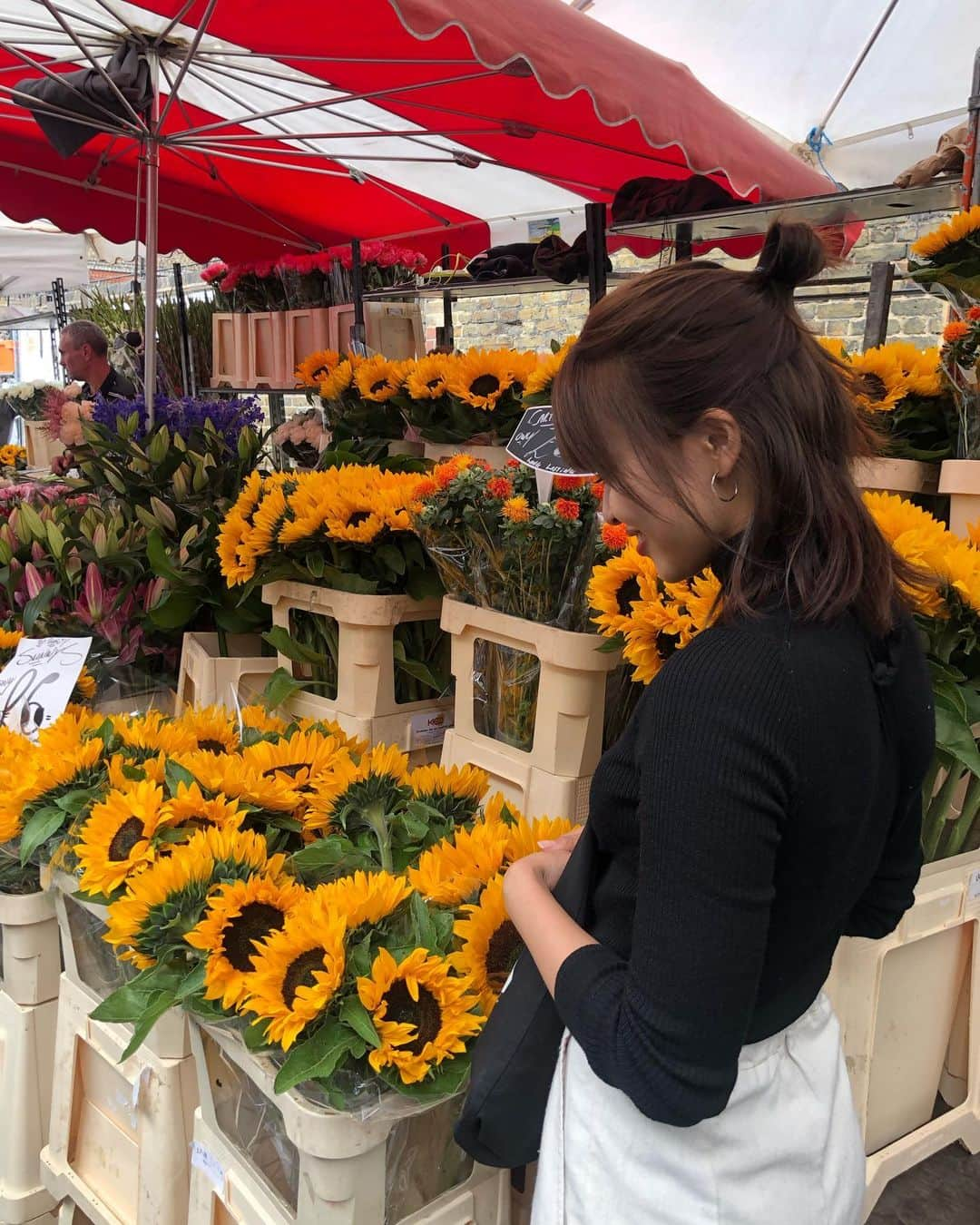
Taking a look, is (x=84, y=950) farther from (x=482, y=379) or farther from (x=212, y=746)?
(x=482, y=379)

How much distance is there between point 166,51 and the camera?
2.68 meters

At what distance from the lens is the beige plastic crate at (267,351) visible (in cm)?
343

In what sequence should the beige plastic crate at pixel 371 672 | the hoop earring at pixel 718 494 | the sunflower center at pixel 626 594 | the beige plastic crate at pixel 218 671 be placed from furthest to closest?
the beige plastic crate at pixel 218 671, the beige plastic crate at pixel 371 672, the sunflower center at pixel 626 594, the hoop earring at pixel 718 494

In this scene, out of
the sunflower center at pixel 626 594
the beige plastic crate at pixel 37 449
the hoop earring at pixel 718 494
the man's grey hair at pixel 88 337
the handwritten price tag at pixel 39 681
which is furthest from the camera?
the beige plastic crate at pixel 37 449

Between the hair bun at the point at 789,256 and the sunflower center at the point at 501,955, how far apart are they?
0.67m

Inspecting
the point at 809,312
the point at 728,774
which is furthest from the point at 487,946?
the point at 809,312

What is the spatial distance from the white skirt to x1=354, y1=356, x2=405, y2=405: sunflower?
5.52ft

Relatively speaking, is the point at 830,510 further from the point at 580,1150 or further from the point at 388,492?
the point at 388,492

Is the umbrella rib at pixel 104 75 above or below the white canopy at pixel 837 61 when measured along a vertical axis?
below

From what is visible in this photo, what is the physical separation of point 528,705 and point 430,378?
0.89m

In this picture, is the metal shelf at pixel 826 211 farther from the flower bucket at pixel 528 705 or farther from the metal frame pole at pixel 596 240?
the flower bucket at pixel 528 705

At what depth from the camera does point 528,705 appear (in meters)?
1.56

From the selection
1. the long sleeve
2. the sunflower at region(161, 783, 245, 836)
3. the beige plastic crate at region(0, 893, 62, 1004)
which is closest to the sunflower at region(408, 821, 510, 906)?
the sunflower at region(161, 783, 245, 836)

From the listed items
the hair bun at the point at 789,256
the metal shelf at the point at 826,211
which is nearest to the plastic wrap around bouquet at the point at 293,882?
the hair bun at the point at 789,256
